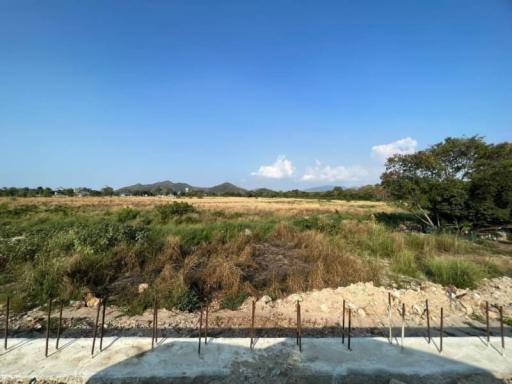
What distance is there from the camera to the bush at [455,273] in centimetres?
697

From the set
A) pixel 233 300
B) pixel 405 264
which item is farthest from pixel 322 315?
pixel 405 264

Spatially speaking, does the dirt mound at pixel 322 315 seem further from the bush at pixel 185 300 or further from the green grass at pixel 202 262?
the green grass at pixel 202 262

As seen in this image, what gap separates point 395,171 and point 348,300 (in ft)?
32.6

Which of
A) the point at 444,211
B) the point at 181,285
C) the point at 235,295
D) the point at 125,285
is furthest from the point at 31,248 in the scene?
the point at 444,211

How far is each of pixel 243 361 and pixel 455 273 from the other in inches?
259

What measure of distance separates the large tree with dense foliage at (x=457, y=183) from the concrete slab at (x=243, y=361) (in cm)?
1010

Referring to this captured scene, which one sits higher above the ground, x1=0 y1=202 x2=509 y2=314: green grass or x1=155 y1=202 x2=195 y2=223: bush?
x1=155 y1=202 x2=195 y2=223: bush

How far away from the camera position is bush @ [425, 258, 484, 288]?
22.9 ft

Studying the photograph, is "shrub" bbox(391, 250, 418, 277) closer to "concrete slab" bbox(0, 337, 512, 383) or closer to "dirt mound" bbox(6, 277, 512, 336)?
"dirt mound" bbox(6, 277, 512, 336)

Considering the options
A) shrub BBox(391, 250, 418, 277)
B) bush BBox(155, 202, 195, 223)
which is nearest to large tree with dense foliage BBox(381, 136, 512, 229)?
shrub BBox(391, 250, 418, 277)

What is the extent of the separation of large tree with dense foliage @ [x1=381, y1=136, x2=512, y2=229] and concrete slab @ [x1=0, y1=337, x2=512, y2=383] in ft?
33.1

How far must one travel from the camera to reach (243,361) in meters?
3.11

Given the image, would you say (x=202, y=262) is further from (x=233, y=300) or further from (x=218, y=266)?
(x=233, y=300)

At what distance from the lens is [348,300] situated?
5750 mm
